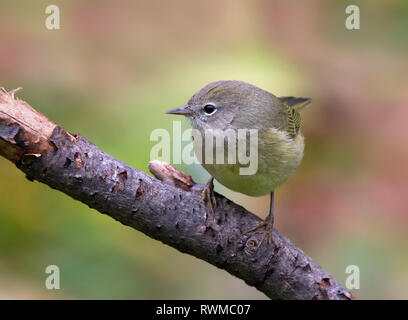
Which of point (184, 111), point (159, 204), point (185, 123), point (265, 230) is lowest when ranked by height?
point (265, 230)

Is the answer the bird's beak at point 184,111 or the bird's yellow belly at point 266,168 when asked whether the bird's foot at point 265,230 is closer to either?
the bird's yellow belly at point 266,168

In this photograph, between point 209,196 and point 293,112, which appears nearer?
point 209,196

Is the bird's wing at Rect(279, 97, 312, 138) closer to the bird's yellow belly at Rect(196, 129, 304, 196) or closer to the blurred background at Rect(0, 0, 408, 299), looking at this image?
the blurred background at Rect(0, 0, 408, 299)

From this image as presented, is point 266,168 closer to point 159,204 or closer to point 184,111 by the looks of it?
point 184,111

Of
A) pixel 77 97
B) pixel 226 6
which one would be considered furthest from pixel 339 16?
pixel 77 97

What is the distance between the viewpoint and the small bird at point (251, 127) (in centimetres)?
328

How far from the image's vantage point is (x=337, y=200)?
512 cm

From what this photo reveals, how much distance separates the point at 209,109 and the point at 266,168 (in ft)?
2.03

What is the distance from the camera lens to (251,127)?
3535mm

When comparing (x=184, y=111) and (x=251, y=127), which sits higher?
(x=184, y=111)

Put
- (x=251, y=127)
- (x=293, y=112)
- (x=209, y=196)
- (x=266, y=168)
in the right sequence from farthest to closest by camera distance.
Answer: (x=293, y=112)
(x=251, y=127)
(x=266, y=168)
(x=209, y=196)

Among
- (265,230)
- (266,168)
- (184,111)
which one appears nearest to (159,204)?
(265,230)

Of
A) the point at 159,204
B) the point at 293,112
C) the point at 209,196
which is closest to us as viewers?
the point at 159,204

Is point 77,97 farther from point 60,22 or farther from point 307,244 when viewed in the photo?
point 307,244
